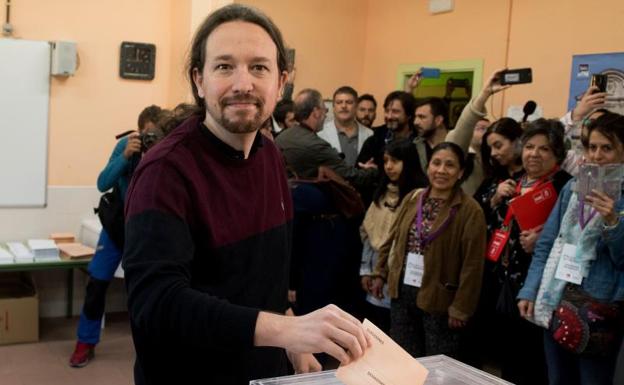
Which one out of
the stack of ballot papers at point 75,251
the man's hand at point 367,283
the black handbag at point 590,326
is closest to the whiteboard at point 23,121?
the stack of ballot papers at point 75,251

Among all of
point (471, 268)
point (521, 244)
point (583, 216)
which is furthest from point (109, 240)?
point (583, 216)

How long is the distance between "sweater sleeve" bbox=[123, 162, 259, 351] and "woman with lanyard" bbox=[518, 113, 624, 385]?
1.88m

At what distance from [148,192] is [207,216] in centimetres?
12

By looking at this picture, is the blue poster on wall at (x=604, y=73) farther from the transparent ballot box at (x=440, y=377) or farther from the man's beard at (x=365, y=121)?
the transparent ballot box at (x=440, y=377)

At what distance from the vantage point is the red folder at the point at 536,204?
9.96 ft

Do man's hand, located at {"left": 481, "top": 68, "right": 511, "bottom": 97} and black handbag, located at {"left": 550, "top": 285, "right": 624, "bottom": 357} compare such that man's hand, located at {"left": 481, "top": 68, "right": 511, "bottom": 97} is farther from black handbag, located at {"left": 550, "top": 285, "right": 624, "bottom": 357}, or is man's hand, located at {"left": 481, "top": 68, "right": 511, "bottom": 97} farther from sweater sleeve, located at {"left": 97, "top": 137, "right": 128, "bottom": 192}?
sweater sleeve, located at {"left": 97, "top": 137, "right": 128, "bottom": 192}

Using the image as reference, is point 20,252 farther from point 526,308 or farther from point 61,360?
point 526,308

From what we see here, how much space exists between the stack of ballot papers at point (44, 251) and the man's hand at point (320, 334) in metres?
3.69

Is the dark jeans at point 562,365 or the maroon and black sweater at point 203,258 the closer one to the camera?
the maroon and black sweater at point 203,258

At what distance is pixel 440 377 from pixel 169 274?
1.95ft

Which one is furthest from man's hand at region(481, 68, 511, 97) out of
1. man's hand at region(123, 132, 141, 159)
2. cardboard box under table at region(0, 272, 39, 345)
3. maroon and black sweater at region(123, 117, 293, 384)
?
cardboard box under table at region(0, 272, 39, 345)

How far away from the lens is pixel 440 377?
4.27 ft

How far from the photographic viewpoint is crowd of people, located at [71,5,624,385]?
3.60ft

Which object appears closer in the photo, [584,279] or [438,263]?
[584,279]
